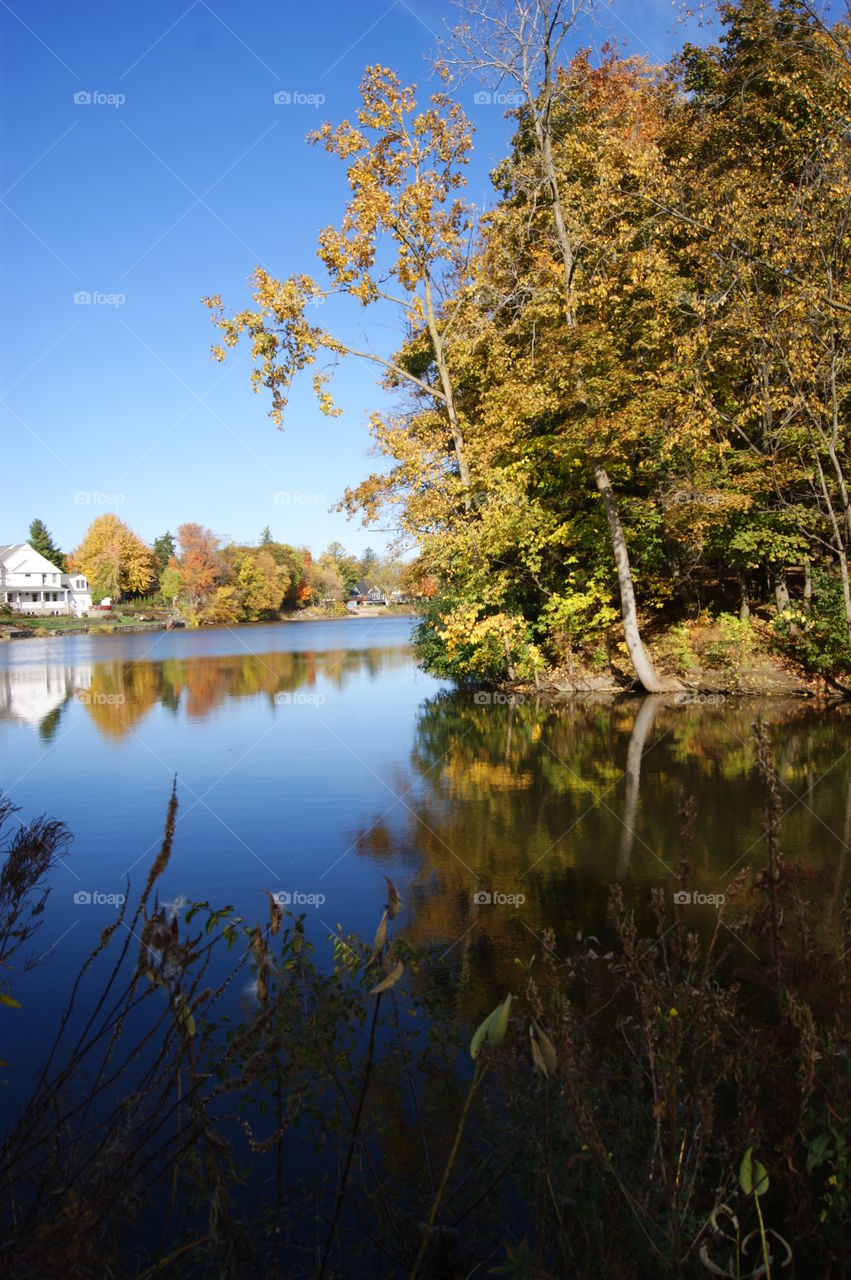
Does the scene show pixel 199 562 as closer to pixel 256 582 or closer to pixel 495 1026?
pixel 256 582

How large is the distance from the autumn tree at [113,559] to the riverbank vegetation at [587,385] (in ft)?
207

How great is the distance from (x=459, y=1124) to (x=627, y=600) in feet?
55.3

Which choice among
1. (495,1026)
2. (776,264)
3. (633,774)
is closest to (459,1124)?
(495,1026)

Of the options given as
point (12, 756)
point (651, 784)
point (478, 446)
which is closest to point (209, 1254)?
point (651, 784)

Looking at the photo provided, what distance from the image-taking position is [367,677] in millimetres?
28672

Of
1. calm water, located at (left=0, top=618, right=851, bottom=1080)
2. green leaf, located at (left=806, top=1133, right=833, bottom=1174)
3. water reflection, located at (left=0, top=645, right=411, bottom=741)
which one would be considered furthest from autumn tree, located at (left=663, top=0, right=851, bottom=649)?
water reflection, located at (left=0, top=645, right=411, bottom=741)

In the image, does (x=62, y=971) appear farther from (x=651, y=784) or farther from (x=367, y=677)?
(x=367, y=677)

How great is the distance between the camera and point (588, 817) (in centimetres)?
956

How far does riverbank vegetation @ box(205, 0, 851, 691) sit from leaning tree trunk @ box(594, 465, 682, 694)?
0.05 meters

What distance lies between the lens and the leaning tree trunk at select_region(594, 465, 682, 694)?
19.0 metres

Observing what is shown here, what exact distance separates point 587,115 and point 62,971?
75.3 ft

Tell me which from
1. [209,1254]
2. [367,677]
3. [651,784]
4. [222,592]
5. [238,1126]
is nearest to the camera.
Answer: [209,1254]

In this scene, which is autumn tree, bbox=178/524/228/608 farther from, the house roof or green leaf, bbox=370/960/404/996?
green leaf, bbox=370/960/404/996

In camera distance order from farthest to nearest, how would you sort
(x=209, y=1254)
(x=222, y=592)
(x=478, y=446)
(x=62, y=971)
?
1. (x=222, y=592)
2. (x=478, y=446)
3. (x=62, y=971)
4. (x=209, y=1254)
